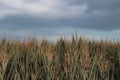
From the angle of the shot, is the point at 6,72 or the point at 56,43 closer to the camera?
the point at 6,72

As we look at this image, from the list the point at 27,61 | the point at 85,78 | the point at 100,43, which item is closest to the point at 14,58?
the point at 27,61

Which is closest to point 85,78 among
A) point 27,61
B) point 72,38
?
point 27,61

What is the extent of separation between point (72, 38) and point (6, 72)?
3.65 m

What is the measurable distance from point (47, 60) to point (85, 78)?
1084 millimetres

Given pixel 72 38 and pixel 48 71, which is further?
pixel 72 38

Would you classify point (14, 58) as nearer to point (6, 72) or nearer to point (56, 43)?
point (6, 72)

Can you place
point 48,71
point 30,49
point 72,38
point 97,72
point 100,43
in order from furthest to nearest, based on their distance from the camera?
point 100,43 → point 72,38 → point 30,49 → point 97,72 → point 48,71

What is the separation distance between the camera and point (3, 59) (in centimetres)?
741

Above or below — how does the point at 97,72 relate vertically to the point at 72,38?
below

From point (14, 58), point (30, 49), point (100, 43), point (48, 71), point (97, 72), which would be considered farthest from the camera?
point (100, 43)

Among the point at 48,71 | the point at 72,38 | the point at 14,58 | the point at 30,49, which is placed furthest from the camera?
the point at 72,38

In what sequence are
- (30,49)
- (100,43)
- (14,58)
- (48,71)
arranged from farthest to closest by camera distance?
(100,43) < (30,49) < (14,58) < (48,71)

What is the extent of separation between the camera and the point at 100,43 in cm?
1171

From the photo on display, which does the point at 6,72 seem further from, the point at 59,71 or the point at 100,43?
the point at 100,43
